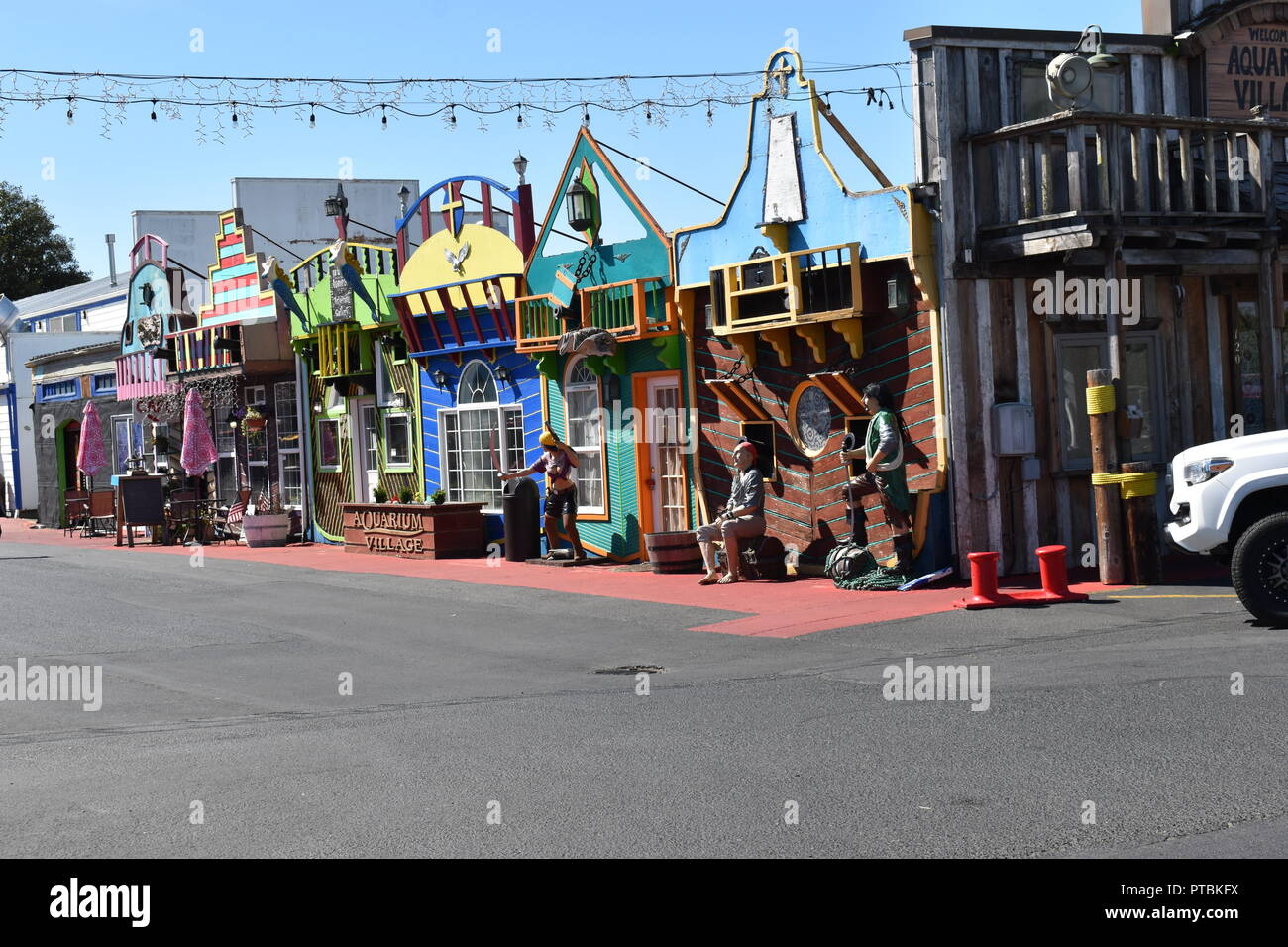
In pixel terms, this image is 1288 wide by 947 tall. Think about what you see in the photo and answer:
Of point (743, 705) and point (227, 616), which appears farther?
point (227, 616)

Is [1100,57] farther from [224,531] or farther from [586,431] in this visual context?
[224,531]

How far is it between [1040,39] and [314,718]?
10720mm

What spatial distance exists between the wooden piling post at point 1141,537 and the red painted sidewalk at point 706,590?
44cm

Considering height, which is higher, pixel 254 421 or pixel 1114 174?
pixel 1114 174

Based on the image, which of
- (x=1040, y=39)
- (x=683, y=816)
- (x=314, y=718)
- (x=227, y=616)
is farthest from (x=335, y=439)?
(x=683, y=816)

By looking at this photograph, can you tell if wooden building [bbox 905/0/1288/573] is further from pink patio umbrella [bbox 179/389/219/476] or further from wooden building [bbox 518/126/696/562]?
pink patio umbrella [bbox 179/389/219/476]

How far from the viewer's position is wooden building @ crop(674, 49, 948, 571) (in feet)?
50.0

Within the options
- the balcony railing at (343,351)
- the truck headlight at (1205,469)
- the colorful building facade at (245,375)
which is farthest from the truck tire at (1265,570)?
the colorful building facade at (245,375)

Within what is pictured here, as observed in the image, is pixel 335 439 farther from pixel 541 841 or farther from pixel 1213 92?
pixel 541 841

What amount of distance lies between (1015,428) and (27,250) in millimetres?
57621

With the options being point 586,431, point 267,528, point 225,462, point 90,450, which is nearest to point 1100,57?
point 586,431

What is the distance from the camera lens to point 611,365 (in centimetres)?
1928

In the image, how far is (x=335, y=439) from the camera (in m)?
26.2

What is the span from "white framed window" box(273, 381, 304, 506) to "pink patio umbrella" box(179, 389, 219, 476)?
1.28 m
